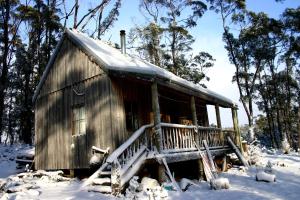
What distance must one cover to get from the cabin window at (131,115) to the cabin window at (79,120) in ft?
6.37

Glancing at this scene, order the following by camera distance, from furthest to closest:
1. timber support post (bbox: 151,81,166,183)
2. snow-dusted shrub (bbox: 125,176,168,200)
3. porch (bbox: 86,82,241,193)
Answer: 1. timber support post (bbox: 151,81,166,183)
2. porch (bbox: 86,82,241,193)
3. snow-dusted shrub (bbox: 125,176,168,200)

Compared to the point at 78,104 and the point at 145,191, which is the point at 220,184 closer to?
the point at 145,191

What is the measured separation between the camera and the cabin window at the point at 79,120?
1430 cm

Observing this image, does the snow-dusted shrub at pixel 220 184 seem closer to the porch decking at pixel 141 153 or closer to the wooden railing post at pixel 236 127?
the porch decking at pixel 141 153

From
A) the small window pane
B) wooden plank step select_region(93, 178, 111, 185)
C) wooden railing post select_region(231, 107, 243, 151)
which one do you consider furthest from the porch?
the small window pane

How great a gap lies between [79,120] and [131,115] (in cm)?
239

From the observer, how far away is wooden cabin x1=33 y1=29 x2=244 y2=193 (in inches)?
473

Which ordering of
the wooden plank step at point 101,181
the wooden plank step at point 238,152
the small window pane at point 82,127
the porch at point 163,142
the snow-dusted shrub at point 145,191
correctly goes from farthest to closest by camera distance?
the wooden plank step at point 238,152, the small window pane at point 82,127, the porch at point 163,142, the wooden plank step at point 101,181, the snow-dusted shrub at point 145,191

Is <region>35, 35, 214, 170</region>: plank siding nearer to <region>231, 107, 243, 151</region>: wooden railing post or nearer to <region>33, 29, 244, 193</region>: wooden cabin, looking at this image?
<region>33, 29, 244, 193</region>: wooden cabin

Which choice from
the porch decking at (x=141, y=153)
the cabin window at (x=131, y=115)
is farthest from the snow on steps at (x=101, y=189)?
the cabin window at (x=131, y=115)

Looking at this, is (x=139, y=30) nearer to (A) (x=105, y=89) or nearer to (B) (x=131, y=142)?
(A) (x=105, y=89)

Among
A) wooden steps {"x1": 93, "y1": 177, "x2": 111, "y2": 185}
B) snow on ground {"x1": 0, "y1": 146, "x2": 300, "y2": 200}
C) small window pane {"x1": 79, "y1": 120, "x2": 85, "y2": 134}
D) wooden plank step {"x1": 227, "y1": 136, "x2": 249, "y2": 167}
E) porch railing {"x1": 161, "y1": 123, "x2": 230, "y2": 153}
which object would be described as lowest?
snow on ground {"x1": 0, "y1": 146, "x2": 300, "y2": 200}

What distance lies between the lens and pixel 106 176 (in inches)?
430

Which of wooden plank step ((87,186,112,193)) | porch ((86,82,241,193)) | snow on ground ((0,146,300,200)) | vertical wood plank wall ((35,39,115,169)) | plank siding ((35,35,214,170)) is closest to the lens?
snow on ground ((0,146,300,200))
